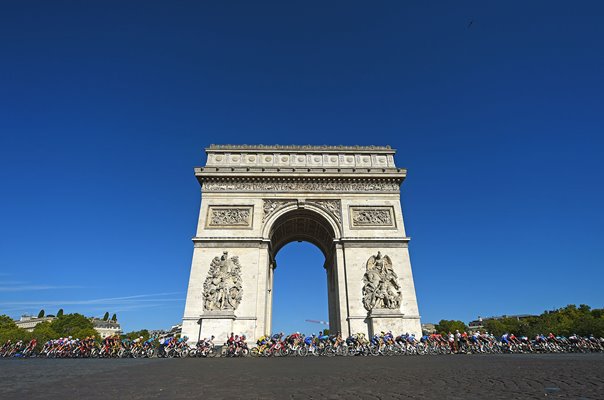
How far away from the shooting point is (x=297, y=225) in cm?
2206

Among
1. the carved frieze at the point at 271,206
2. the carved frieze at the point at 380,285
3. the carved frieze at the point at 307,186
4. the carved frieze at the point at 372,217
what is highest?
the carved frieze at the point at 307,186

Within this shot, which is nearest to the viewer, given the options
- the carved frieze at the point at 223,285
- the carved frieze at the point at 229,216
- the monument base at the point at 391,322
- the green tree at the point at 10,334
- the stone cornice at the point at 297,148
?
the monument base at the point at 391,322

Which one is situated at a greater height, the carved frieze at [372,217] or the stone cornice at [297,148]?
the stone cornice at [297,148]

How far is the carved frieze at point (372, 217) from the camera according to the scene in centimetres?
1889

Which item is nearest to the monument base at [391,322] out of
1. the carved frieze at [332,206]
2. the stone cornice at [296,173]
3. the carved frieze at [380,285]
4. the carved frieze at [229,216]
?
the carved frieze at [380,285]

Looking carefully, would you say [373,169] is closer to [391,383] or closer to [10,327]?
[391,383]

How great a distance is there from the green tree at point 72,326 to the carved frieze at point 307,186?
161 ft

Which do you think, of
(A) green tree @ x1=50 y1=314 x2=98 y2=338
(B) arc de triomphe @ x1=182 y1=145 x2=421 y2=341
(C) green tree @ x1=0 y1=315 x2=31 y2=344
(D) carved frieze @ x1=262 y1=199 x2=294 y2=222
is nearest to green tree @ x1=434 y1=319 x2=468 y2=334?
(B) arc de triomphe @ x1=182 y1=145 x2=421 y2=341

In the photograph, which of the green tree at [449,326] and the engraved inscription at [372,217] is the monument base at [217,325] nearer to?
the engraved inscription at [372,217]

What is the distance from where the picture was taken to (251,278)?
17344mm

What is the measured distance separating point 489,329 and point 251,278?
64761mm

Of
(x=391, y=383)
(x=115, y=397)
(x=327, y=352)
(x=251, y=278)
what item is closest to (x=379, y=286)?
(x=327, y=352)

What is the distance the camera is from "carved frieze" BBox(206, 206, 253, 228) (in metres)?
18.6

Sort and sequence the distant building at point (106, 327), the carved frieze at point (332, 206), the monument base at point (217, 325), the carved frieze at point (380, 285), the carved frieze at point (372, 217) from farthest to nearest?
the distant building at point (106, 327) < the carved frieze at point (332, 206) < the carved frieze at point (372, 217) < the carved frieze at point (380, 285) < the monument base at point (217, 325)
